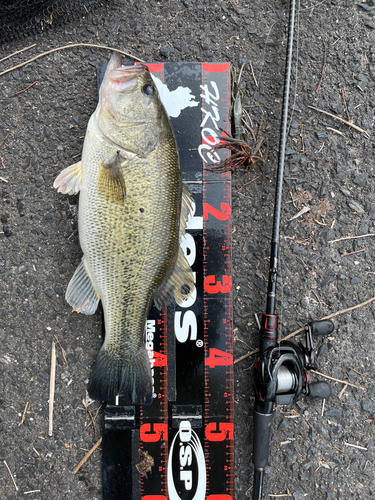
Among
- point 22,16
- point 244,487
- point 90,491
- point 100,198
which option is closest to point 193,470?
point 244,487

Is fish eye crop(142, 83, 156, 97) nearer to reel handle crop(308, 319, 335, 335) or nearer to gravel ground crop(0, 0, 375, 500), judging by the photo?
gravel ground crop(0, 0, 375, 500)

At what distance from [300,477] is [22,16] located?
12.1ft

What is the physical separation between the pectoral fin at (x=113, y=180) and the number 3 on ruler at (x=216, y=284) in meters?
0.83

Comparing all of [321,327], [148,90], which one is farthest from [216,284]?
[148,90]

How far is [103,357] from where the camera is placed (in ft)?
6.40

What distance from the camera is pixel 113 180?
1.75m

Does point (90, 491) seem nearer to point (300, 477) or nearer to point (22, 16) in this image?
point (300, 477)

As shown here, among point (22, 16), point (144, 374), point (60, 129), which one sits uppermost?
point (22, 16)

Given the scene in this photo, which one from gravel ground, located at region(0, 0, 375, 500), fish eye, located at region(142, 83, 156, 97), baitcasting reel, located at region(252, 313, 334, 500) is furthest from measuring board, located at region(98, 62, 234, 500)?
fish eye, located at region(142, 83, 156, 97)

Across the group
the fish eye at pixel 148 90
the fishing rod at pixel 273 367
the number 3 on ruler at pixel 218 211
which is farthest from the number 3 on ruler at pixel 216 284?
the fish eye at pixel 148 90

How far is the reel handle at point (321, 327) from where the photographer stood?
2.15 metres

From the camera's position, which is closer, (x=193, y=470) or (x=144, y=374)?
(x=144, y=374)

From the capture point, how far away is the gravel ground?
2209 millimetres

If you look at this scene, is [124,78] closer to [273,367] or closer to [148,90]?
[148,90]
